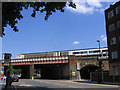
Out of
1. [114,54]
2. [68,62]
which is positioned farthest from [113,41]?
[68,62]

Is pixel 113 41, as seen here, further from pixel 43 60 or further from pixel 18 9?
pixel 18 9

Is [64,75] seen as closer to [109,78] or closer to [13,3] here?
[109,78]

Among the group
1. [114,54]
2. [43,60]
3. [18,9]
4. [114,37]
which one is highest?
[114,37]

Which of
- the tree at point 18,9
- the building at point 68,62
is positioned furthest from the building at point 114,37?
the tree at point 18,9

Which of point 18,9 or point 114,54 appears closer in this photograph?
point 18,9

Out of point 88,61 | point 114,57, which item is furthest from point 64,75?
point 114,57

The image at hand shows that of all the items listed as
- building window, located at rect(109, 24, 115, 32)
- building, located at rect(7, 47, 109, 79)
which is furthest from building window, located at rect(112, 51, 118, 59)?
building, located at rect(7, 47, 109, 79)

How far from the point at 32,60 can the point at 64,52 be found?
16507mm

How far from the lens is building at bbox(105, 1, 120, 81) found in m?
35.6

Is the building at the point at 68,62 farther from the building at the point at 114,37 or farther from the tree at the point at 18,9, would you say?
the tree at the point at 18,9

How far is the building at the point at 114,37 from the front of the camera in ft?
117

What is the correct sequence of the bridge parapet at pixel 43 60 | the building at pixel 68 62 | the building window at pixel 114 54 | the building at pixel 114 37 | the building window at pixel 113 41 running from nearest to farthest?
the building at pixel 114 37
the building window at pixel 114 54
the building window at pixel 113 41
the building at pixel 68 62
the bridge parapet at pixel 43 60

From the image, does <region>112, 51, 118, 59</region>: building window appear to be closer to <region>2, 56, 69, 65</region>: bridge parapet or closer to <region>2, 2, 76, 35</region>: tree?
<region>2, 56, 69, 65</region>: bridge parapet

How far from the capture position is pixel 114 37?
36906mm
